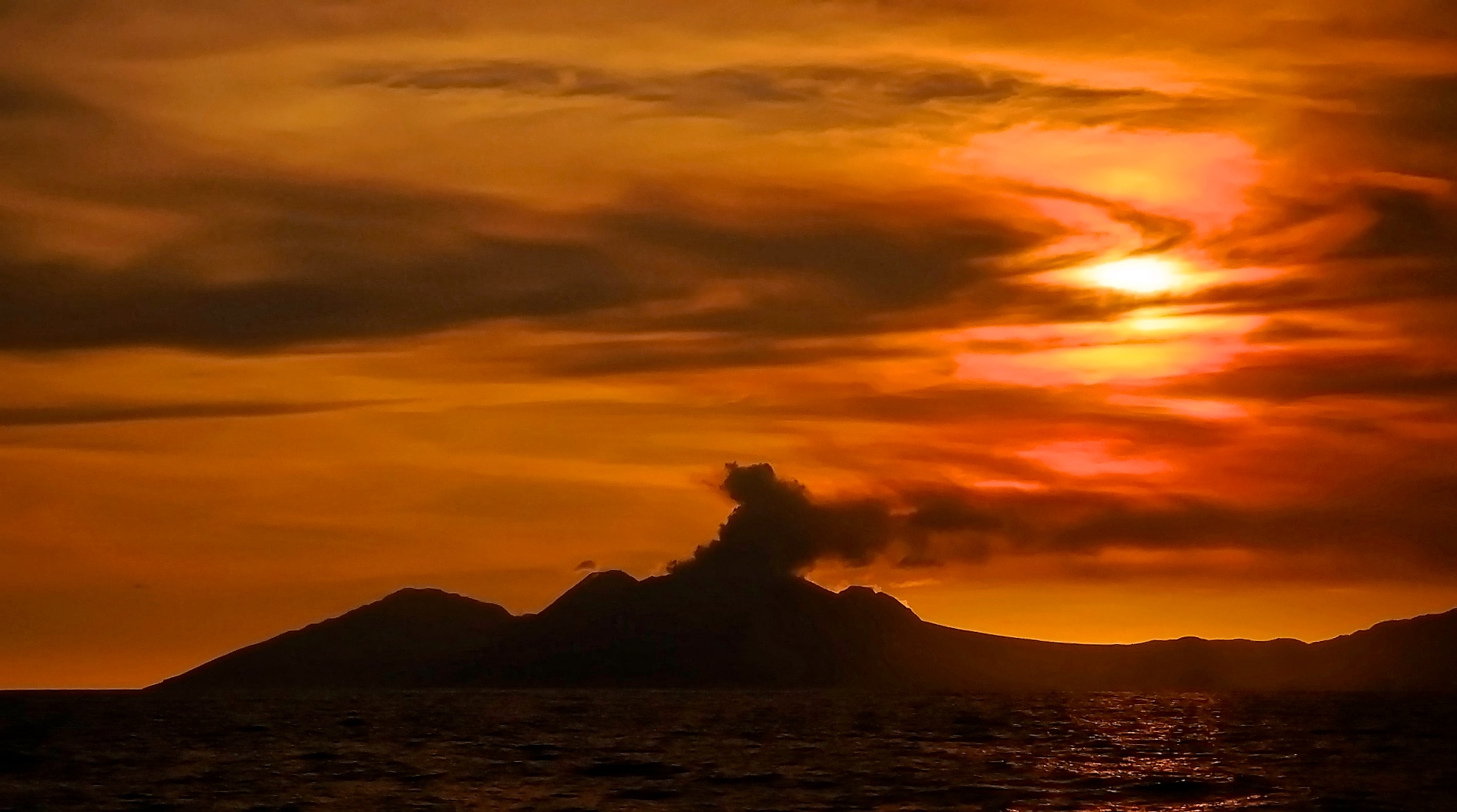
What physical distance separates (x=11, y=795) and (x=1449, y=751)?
10537 centimetres

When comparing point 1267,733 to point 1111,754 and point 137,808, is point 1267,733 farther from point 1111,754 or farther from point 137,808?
point 137,808

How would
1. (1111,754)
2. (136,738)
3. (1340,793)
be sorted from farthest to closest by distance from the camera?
(136,738), (1111,754), (1340,793)

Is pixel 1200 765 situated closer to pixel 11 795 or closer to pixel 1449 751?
pixel 1449 751

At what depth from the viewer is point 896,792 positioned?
96.8 m

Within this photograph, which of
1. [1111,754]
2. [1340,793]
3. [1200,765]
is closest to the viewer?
[1340,793]

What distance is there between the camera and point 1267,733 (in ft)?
616

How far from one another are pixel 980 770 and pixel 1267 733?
276ft

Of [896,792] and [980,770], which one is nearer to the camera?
[896,792]

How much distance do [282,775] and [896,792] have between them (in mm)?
42250

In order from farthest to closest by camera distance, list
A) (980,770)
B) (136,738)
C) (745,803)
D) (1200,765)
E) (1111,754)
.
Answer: (136,738) < (1111,754) < (1200,765) < (980,770) < (745,803)

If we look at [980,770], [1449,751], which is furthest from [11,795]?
[1449,751]

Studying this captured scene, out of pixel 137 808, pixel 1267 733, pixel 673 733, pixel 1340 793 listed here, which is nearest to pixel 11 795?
pixel 137 808

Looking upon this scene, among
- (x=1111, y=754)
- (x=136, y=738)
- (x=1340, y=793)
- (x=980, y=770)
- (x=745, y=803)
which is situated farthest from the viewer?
(x=136, y=738)

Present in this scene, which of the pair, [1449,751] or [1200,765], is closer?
[1200,765]
